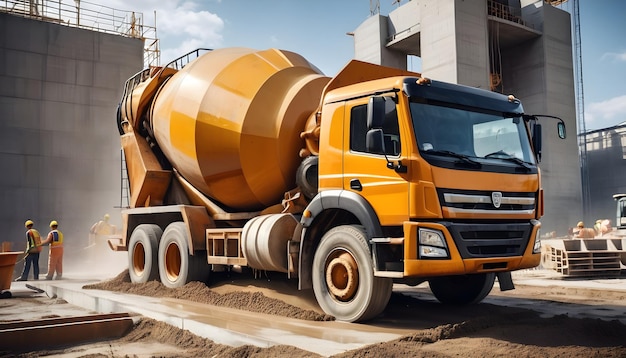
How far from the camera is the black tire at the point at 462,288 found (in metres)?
7.97

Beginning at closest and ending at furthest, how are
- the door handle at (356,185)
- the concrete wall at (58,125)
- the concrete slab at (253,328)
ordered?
the concrete slab at (253,328)
the door handle at (356,185)
the concrete wall at (58,125)

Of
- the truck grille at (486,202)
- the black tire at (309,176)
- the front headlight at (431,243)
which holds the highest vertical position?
the black tire at (309,176)

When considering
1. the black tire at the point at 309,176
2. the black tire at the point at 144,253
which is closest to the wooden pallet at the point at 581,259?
the black tire at the point at 309,176

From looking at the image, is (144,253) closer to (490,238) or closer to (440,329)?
(440,329)

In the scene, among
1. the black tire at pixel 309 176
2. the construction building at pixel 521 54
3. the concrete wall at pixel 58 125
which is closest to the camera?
the black tire at pixel 309 176

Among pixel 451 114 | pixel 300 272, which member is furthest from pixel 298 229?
pixel 451 114

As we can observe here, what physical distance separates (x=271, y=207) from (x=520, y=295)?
184 inches

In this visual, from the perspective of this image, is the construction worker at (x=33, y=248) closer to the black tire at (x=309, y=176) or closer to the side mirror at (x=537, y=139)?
the black tire at (x=309, y=176)

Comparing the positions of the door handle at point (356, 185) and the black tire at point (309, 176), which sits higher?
the black tire at point (309, 176)

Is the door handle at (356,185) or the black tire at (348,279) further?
the door handle at (356,185)

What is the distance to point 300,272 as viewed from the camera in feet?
23.8

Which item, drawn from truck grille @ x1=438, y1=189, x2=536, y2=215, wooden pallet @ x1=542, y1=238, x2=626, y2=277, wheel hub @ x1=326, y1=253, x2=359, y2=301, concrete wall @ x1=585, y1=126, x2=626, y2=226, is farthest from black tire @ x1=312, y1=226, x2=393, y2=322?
concrete wall @ x1=585, y1=126, x2=626, y2=226

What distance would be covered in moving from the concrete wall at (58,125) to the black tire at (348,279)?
852 inches

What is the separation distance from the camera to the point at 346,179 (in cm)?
675
